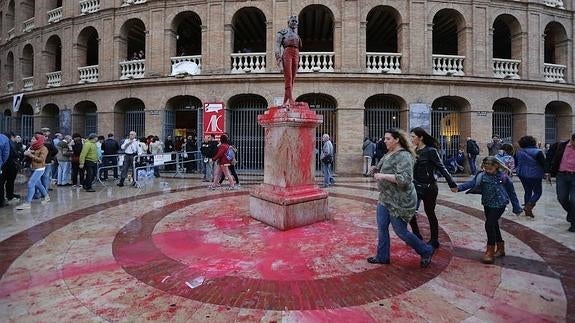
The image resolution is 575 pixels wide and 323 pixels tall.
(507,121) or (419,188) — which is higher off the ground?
(507,121)

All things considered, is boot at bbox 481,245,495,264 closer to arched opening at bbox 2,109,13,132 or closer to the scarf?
the scarf

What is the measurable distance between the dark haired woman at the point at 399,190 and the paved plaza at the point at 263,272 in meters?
0.46

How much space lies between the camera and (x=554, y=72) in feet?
56.2

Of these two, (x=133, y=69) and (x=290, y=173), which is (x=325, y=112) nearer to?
(x=133, y=69)

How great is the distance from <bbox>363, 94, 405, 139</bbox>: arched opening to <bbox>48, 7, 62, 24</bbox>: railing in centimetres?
1946

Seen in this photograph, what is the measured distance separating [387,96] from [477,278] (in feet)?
45.9

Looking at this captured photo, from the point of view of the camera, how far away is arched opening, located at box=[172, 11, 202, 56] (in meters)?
16.9

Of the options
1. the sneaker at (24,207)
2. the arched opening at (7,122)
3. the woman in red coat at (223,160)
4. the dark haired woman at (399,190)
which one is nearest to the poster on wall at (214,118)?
the woman in red coat at (223,160)

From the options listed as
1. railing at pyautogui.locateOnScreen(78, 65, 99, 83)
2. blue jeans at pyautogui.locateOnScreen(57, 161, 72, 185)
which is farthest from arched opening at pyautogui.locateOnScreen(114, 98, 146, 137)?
blue jeans at pyautogui.locateOnScreen(57, 161, 72, 185)

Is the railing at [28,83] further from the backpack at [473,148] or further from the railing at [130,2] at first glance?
the backpack at [473,148]

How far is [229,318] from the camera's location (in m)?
2.79

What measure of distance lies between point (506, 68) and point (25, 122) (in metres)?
30.5

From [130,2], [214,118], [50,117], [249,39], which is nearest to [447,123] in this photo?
[214,118]

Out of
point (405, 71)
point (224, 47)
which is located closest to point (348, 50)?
point (405, 71)
